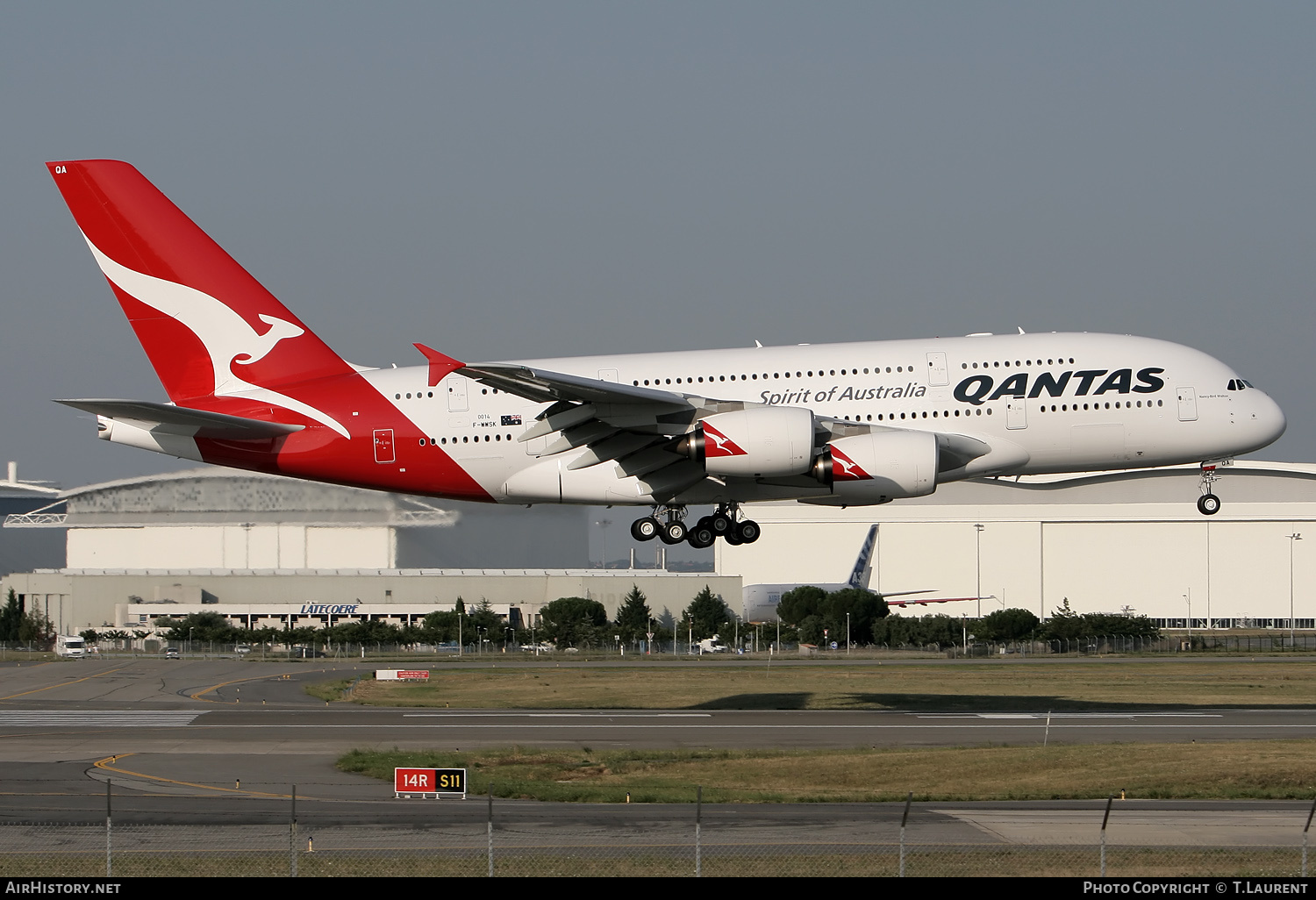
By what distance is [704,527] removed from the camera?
39.6m

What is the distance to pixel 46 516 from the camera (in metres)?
152

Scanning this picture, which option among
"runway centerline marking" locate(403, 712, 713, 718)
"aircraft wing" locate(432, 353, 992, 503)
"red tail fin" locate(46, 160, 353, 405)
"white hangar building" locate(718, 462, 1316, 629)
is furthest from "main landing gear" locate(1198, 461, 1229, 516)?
"white hangar building" locate(718, 462, 1316, 629)

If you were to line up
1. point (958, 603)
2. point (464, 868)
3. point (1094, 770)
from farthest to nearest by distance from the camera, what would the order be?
1. point (958, 603)
2. point (1094, 770)
3. point (464, 868)

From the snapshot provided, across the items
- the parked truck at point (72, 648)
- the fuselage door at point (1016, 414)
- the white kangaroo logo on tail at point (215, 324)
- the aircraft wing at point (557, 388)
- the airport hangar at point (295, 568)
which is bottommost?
the parked truck at point (72, 648)

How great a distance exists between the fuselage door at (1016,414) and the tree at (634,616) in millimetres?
78478

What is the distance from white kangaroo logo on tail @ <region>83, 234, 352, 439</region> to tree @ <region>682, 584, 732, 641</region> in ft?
274

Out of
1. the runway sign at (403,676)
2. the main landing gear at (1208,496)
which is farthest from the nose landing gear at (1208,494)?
the runway sign at (403,676)

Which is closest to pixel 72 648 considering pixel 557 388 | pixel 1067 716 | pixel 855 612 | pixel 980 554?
pixel 855 612

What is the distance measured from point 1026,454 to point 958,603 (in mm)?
90182

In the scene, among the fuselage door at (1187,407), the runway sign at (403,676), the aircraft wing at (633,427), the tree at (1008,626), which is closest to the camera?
the aircraft wing at (633,427)

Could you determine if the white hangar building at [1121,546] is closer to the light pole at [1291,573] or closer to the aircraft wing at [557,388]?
the light pole at [1291,573]

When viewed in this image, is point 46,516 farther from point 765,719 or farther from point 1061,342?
point 1061,342

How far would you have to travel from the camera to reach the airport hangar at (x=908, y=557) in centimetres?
12162

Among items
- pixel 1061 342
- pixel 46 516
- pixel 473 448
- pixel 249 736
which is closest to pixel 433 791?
pixel 473 448
